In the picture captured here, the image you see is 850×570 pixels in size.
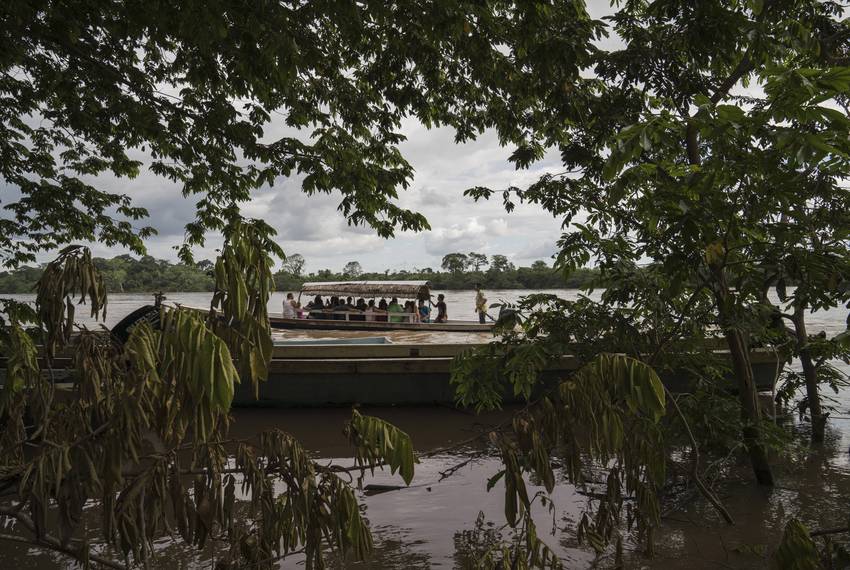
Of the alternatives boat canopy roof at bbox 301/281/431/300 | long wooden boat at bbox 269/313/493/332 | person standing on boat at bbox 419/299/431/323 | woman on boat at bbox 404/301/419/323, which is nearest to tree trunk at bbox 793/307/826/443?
long wooden boat at bbox 269/313/493/332

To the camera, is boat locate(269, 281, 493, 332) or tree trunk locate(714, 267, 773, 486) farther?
boat locate(269, 281, 493, 332)

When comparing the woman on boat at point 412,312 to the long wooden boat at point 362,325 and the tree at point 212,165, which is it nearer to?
the long wooden boat at point 362,325

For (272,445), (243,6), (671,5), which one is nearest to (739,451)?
(671,5)

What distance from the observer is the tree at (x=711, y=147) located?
2.70m

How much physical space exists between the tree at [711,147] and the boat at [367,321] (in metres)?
8.54

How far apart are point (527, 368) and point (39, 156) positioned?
888 cm

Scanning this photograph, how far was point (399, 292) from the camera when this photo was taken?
14.7 m

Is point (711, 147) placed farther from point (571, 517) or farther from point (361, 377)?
point (361, 377)

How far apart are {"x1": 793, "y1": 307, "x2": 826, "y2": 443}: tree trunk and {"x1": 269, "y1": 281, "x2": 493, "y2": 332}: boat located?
7556mm

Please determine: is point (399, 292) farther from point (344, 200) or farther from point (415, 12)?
point (415, 12)

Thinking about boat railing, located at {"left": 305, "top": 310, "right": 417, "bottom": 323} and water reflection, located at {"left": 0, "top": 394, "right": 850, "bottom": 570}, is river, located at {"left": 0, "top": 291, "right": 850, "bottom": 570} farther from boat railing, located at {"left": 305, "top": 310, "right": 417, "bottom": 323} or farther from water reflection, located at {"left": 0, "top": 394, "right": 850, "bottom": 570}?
boat railing, located at {"left": 305, "top": 310, "right": 417, "bottom": 323}

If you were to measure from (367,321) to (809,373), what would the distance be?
9.94 m

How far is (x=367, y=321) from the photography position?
48.2ft

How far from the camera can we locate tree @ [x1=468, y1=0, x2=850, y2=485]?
270cm
